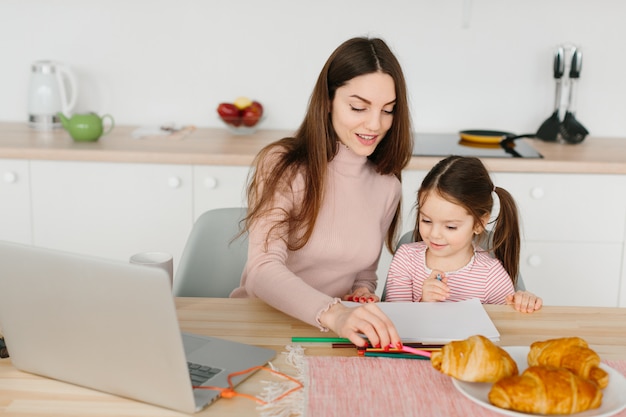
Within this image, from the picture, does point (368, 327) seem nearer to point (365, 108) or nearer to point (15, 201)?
point (365, 108)

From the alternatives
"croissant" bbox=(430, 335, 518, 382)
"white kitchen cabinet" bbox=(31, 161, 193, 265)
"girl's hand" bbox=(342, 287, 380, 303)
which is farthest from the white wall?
"croissant" bbox=(430, 335, 518, 382)

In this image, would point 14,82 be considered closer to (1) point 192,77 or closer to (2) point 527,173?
(1) point 192,77

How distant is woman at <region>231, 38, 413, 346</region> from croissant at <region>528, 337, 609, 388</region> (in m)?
0.49

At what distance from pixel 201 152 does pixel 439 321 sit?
1426mm

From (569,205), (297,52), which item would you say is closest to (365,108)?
(569,205)

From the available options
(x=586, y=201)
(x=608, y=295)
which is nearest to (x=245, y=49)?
(x=586, y=201)

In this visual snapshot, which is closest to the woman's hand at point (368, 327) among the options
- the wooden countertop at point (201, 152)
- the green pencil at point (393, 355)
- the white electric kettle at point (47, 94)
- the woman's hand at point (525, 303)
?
the green pencil at point (393, 355)

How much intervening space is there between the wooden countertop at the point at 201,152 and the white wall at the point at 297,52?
24cm

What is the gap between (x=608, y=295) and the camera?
2809mm

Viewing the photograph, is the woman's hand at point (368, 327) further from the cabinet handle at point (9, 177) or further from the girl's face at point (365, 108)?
the cabinet handle at point (9, 177)

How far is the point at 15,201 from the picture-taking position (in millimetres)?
2779

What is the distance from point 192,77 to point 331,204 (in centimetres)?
144

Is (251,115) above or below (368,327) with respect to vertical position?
above

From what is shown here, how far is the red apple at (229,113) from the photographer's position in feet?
9.78
